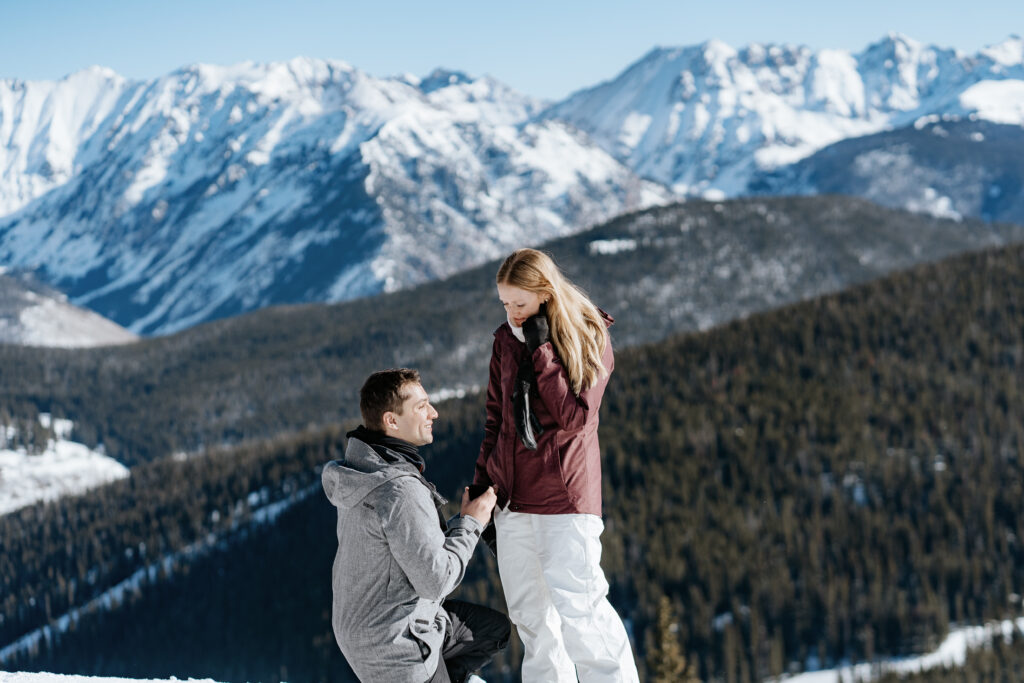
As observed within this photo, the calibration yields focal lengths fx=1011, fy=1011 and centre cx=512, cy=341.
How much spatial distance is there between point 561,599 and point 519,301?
273 cm

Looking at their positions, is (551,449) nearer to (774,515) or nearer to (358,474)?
(358,474)

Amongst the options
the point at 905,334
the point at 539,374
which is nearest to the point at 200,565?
the point at 905,334

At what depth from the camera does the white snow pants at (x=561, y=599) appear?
360 inches

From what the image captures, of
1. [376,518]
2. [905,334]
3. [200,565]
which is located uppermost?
[376,518]

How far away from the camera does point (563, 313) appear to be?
358 inches

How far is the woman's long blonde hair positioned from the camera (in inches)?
356

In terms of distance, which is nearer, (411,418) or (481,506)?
(411,418)

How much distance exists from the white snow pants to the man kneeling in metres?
0.94

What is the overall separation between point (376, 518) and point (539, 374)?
77.5 inches

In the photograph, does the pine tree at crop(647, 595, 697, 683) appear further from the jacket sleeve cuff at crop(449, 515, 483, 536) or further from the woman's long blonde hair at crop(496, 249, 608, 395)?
the jacket sleeve cuff at crop(449, 515, 483, 536)

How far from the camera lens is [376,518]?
26.5 ft

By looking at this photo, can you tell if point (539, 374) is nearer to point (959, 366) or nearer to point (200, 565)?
point (959, 366)

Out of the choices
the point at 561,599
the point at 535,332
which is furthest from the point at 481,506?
the point at 535,332

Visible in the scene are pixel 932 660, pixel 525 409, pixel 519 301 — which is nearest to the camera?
pixel 525 409
